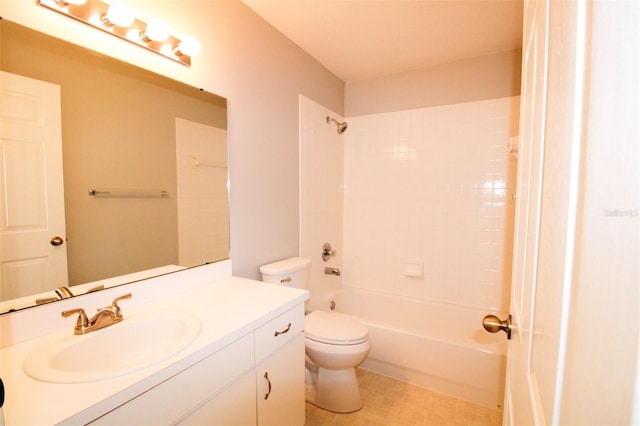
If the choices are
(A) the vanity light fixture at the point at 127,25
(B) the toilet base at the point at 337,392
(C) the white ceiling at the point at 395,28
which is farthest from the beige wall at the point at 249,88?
(B) the toilet base at the point at 337,392

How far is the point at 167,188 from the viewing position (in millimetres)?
1402

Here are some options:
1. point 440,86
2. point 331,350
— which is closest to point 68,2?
point 331,350

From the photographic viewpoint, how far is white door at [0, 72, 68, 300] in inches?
35.6

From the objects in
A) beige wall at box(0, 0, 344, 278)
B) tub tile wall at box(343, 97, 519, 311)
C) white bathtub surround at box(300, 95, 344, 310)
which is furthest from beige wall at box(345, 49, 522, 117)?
beige wall at box(0, 0, 344, 278)

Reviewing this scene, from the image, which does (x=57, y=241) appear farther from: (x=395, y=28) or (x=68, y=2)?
(x=395, y=28)

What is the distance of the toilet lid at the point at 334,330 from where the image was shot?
69.8 inches

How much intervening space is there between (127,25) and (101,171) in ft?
1.94

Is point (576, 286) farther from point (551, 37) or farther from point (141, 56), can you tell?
point (141, 56)

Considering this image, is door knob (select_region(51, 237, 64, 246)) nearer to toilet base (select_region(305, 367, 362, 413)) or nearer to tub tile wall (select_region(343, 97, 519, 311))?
toilet base (select_region(305, 367, 362, 413))

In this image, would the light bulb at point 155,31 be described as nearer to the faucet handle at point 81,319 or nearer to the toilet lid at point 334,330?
the faucet handle at point 81,319

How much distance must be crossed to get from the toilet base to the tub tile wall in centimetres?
108

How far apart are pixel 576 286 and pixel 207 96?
165 cm

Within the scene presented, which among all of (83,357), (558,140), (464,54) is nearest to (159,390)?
(83,357)

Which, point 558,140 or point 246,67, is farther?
point 246,67
